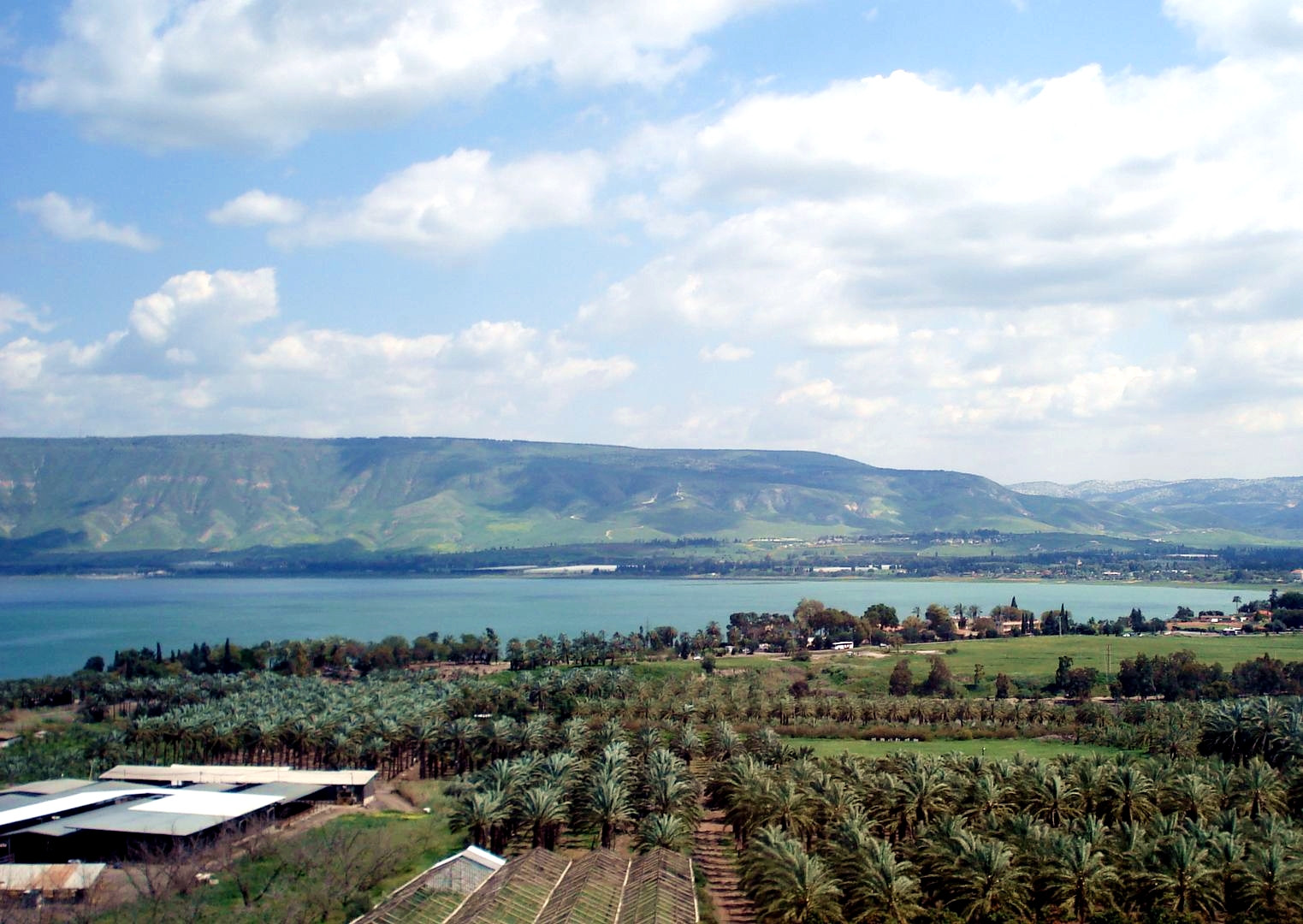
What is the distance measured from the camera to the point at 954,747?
6550cm

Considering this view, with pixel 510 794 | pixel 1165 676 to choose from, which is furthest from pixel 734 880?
pixel 1165 676

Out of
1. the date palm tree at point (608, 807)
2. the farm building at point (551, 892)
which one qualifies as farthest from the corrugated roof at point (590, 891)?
the date palm tree at point (608, 807)

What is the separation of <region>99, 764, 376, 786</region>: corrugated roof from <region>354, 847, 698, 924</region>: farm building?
18934mm

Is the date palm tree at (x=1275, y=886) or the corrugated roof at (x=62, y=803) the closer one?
the date palm tree at (x=1275, y=886)

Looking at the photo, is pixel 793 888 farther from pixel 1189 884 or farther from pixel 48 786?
pixel 48 786

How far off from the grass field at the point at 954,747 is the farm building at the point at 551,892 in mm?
24729

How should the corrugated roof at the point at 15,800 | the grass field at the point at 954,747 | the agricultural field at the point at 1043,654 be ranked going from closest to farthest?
the corrugated roof at the point at 15,800 < the grass field at the point at 954,747 < the agricultural field at the point at 1043,654

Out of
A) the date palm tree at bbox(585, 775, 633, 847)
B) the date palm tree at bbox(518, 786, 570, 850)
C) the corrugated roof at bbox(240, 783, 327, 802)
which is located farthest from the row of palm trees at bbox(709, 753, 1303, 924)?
the corrugated roof at bbox(240, 783, 327, 802)

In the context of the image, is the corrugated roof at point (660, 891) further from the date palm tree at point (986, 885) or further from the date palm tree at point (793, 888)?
the date palm tree at point (986, 885)

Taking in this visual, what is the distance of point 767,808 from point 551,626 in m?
140

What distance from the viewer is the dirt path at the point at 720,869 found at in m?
36.5

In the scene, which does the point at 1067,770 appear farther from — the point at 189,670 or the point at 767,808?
the point at 189,670

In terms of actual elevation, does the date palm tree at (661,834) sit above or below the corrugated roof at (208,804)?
above

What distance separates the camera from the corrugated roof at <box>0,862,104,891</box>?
127ft
